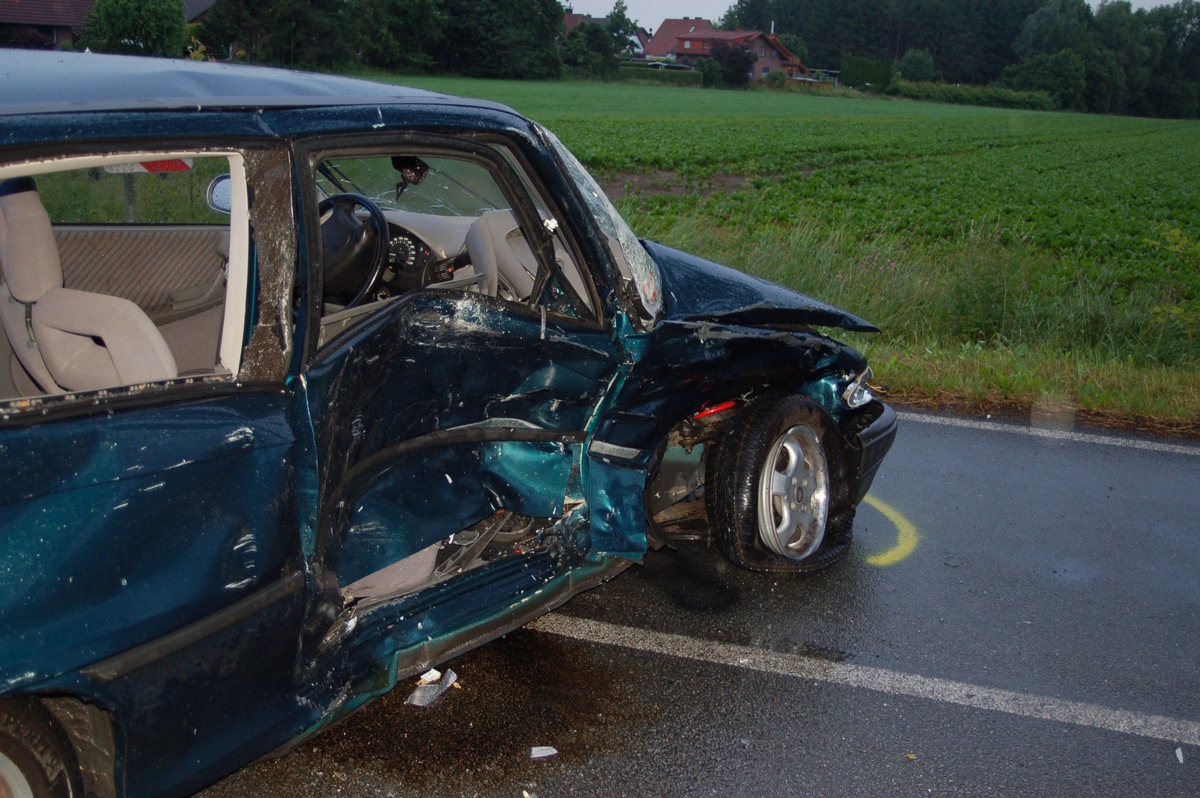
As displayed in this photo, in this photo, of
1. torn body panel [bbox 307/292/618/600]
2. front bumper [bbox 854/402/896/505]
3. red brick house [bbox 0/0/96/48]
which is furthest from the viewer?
red brick house [bbox 0/0/96/48]

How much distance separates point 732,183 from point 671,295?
87.2ft

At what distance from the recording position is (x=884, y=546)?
4.68 meters

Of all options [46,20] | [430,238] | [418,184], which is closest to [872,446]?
[430,238]

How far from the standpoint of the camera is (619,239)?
351cm

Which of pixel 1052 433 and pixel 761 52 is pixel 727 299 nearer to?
pixel 1052 433

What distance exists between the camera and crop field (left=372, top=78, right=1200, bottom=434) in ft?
23.3

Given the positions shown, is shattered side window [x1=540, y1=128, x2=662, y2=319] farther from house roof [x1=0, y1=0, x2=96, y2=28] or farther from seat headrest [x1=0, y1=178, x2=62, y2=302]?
house roof [x1=0, y1=0, x2=96, y2=28]

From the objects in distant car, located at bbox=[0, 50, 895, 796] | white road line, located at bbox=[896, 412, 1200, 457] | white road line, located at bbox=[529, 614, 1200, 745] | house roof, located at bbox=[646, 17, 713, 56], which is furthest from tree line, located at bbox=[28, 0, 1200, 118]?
white road line, located at bbox=[529, 614, 1200, 745]

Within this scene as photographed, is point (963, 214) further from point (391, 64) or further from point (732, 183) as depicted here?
point (391, 64)

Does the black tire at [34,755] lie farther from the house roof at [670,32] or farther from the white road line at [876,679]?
the house roof at [670,32]

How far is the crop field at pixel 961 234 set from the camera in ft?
23.3

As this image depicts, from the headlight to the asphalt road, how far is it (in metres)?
0.65

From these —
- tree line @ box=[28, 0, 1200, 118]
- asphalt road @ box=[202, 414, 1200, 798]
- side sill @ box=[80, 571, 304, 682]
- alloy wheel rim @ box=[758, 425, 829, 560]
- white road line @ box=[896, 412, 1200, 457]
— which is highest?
tree line @ box=[28, 0, 1200, 118]

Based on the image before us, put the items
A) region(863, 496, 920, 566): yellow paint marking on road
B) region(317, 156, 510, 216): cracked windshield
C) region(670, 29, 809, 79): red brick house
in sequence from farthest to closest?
region(670, 29, 809, 79): red brick house, region(863, 496, 920, 566): yellow paint marking on road, region(317, 156, 510, 216): cracked windshield
